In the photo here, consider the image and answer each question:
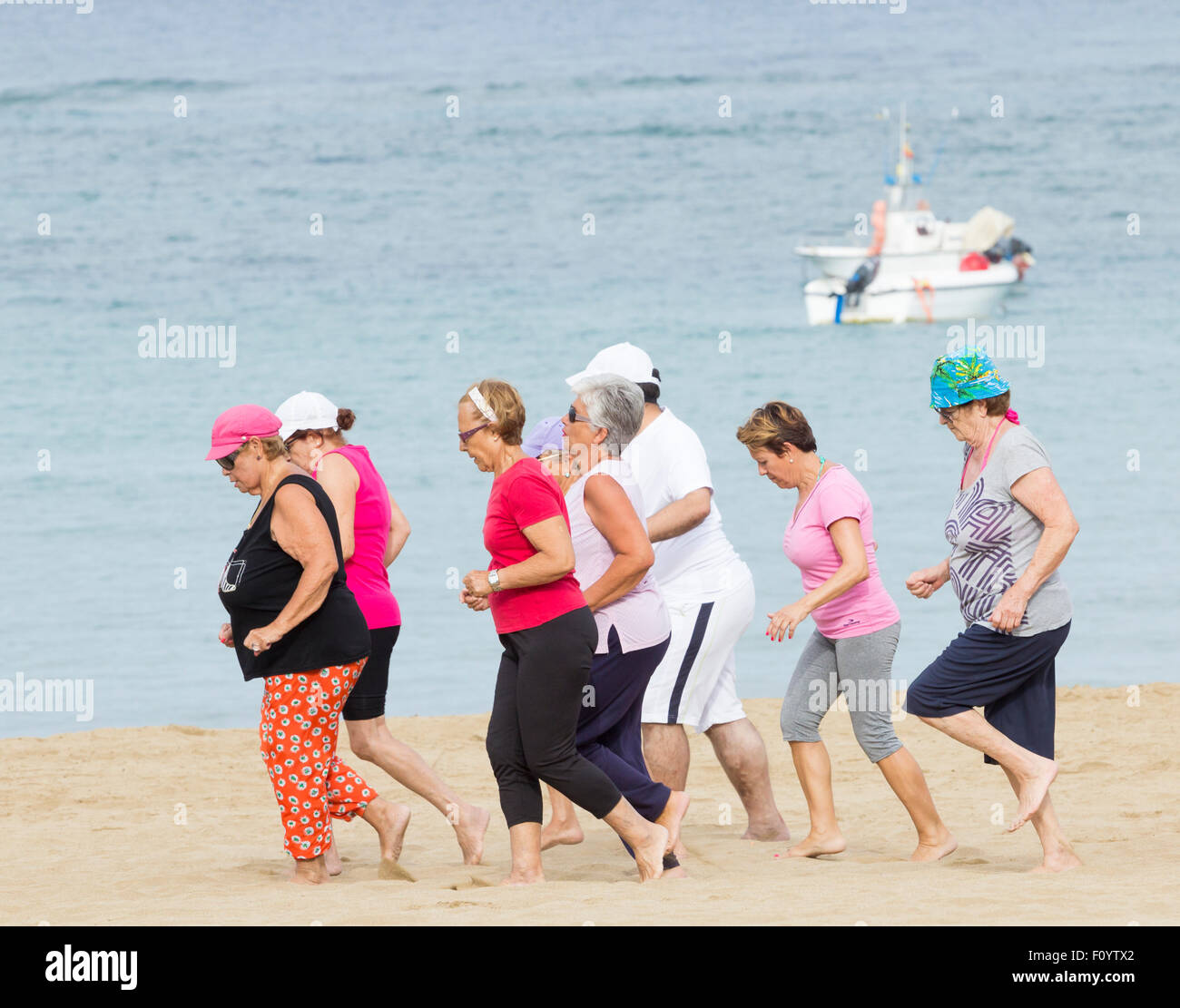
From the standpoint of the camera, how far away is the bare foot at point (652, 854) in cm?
470

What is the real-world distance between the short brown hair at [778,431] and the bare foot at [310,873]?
1.96 meters

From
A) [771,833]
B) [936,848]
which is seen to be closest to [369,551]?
[771,833]

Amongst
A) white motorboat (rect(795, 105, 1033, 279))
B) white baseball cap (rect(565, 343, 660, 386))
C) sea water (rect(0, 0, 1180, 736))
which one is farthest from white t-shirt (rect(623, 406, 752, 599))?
white motorboat (rect(795, 105, 1033, 279))

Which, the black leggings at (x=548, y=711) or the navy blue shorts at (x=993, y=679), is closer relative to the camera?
the black leggings at (x=548, y=711)

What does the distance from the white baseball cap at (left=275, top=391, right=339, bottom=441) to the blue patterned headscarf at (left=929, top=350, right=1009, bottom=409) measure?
2.00m

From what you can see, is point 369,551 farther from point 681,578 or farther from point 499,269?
point 499,269

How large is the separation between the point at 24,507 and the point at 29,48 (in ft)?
130

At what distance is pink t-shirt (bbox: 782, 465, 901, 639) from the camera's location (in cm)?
514

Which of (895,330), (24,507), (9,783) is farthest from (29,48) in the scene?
(9,783)

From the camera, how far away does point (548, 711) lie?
450 cm

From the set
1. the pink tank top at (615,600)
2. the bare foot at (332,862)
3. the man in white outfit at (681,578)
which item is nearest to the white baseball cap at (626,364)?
the man in white outfit at (681,578)

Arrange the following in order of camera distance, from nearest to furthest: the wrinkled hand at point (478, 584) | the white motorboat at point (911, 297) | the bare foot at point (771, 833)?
the wrinkled hand at point (478, 584)
the bare foot at point (771, 833)
the white motorboat at point (911, 297)

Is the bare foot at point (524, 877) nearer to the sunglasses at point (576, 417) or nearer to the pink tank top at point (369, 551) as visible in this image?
the pink tank top at point (369, 551)

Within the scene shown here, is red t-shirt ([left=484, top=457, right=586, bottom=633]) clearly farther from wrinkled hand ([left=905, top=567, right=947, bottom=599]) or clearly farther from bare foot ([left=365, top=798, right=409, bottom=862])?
wrinkled hand ([left=905, top=567, right=947, bottom=599])
